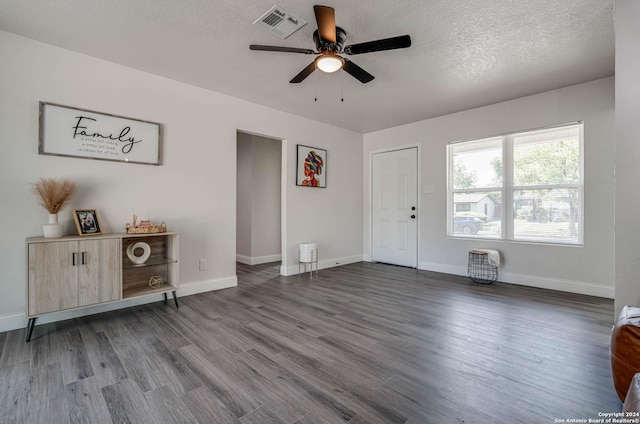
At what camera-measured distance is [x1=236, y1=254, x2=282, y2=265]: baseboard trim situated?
18.1ft

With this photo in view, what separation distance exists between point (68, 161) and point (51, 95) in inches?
24.0

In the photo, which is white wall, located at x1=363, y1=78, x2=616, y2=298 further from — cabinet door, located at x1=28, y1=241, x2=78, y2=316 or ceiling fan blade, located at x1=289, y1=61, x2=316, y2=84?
cabinet door, located at x1=28, y1=241, x2=78, y2=316

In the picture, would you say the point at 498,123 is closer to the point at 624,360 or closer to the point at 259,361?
the point at 624,360

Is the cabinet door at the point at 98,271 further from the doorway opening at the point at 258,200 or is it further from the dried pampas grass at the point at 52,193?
the doorway opening at the point at 258,200

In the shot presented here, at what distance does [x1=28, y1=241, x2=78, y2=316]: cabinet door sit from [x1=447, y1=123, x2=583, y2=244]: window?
15.8 feet

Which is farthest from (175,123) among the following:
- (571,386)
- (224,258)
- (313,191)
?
(571,386)

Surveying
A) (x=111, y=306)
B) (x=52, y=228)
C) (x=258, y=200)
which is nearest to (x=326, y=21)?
(x=52, y=228)

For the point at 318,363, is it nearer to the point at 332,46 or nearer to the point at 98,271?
the point at 98,271

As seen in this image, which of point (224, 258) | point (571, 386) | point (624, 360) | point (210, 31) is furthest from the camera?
point (224, 258)

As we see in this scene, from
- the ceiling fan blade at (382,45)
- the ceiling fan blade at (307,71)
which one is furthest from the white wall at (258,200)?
the ceiling fan blade at (382,45)

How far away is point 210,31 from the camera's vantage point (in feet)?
7.93

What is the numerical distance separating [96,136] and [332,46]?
2470mm

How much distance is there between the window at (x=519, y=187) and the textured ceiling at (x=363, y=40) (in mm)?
726

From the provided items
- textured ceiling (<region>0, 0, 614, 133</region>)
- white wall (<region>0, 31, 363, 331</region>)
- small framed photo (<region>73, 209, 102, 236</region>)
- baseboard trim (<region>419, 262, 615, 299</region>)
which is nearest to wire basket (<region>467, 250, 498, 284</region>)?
baseboard trim (<region>419, 262, 615, 299</region>)
